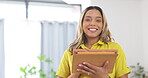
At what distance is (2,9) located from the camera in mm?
4051

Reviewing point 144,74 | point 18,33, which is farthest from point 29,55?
point 144,74

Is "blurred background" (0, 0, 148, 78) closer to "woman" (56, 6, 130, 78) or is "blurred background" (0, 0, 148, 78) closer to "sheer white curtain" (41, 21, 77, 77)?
"sheer white curtain" (41, 21, 77, 77)

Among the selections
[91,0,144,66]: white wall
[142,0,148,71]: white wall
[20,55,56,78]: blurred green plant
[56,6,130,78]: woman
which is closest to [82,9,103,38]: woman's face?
[56,6,130,78]: woman

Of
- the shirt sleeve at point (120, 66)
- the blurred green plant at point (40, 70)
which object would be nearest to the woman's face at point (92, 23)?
the shirt sleeve at point (120, 66)

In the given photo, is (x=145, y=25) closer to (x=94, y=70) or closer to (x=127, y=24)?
(x=127, y=24)

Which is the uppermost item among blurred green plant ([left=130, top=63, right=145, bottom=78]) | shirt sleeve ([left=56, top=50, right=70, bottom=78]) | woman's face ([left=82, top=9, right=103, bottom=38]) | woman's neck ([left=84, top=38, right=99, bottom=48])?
woman's face ([left=82, top=9, right=103, bottom=38])

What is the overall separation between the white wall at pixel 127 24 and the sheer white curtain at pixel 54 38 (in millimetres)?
753

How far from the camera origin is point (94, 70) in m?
1.21

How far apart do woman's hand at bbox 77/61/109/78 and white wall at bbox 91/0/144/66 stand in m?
2.66

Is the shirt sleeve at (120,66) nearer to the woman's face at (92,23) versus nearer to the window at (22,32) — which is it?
the woman's face at (92,23)

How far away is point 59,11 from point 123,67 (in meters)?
3.04

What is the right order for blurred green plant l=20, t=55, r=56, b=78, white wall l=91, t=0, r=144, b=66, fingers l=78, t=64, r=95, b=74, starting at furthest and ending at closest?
white wall l=91, t=0, r=144, b=66 < blurred green plant l=20, t=55, r=56, b=78 < fingers l=78, t=64, r=95, b=74

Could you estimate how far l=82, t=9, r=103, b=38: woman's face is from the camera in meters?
1.36

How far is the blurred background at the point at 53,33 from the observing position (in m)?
3.85
